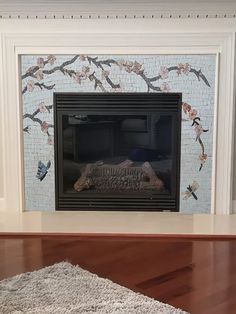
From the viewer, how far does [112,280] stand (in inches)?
108

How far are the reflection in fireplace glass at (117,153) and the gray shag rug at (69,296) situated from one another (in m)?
1.35

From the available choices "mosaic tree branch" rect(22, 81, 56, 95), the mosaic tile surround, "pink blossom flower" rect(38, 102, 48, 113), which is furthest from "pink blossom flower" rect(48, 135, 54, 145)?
"mosaic tree branch" rect(22, 81, 56, 95)

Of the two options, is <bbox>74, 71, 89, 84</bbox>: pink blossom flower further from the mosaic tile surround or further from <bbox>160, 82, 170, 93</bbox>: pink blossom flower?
<bbox>160, 82, 170, 93</bbox>: pink blossom flower

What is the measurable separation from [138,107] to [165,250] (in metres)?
1.18

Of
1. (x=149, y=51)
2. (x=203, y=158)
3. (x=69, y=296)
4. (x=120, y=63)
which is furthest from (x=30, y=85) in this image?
(x=69, y=296)

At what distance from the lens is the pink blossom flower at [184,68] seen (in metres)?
3.87

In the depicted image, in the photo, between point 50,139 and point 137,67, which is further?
point 50,139

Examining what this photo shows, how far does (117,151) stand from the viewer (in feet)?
13.4

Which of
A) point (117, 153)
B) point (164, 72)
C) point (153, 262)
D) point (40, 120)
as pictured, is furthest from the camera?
point (117, 153)

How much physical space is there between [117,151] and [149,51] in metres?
0.80

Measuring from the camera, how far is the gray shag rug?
A: 238 cm

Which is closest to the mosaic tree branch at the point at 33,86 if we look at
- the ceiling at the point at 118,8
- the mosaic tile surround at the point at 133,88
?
the mosaic tile surround at the point at 133,88

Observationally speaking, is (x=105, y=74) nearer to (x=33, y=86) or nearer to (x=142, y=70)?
(x=142, y=70)

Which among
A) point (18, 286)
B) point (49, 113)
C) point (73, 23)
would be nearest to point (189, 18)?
point (73, 23)
